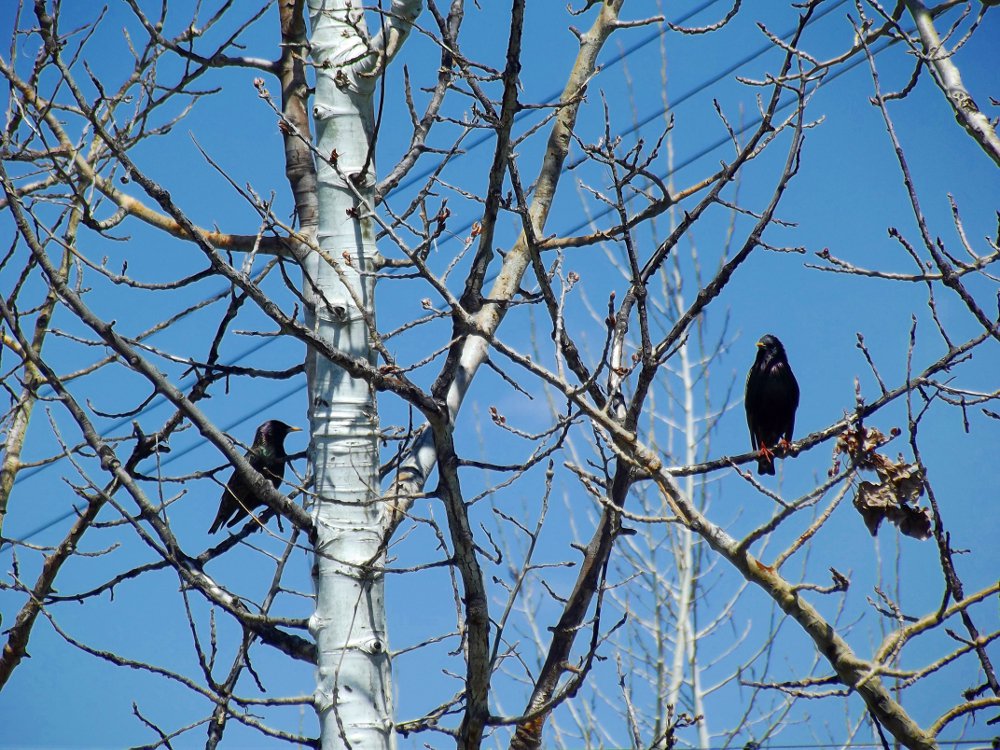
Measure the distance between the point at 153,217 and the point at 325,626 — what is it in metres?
1.61

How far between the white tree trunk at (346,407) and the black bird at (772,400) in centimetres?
319

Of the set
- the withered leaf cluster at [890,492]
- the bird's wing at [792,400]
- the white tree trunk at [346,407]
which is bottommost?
the withered leaf cluster at [890,492]

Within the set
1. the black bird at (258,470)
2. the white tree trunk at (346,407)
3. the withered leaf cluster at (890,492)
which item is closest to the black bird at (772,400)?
the black bird at (258,470)

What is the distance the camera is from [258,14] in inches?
153

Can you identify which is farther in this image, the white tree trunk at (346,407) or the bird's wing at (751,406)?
the bird's wing at (751,406)

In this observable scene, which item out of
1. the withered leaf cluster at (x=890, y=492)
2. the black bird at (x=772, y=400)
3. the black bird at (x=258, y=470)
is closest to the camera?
the withered leaf cluster at (x=890, y=492)

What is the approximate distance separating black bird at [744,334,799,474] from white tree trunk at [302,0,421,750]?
3.19 meters

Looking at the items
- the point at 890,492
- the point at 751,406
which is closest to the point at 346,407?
the point at 890,492

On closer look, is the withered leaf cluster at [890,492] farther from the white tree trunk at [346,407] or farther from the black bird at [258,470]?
the black bird at [258,470]

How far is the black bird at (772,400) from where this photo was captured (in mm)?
5676

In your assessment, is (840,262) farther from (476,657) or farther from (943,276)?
(476,657)

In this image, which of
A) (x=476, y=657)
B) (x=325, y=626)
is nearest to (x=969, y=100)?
(x=476, y=657)

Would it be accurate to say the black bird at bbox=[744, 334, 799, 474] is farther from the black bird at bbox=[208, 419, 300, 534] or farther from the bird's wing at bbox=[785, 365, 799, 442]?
the black bird at bbox=[208, 419, 300, 534]

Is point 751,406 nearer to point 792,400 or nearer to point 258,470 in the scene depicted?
point 792,400
